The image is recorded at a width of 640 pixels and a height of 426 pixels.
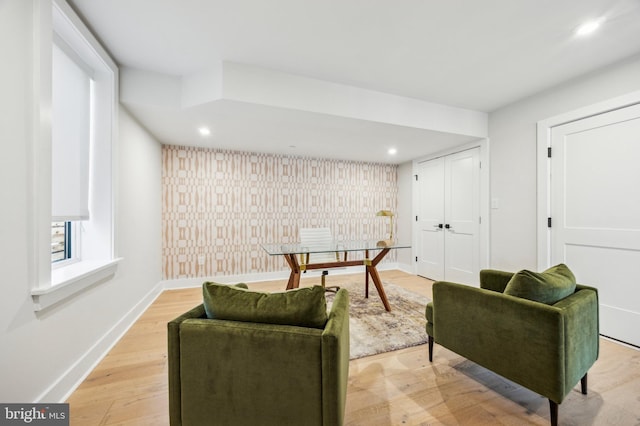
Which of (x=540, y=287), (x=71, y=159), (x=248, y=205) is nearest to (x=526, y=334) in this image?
(x=540, y=287)

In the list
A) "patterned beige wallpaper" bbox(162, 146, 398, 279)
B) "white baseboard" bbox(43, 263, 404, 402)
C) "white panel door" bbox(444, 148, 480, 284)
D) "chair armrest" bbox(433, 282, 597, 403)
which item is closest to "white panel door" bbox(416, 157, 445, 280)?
"white panel door" bbox(444, 148, 480, 284)

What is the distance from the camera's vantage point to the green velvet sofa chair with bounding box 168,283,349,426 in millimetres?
1037

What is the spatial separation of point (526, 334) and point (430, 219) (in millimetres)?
3356

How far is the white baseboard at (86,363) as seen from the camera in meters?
1.51

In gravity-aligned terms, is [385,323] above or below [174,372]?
below

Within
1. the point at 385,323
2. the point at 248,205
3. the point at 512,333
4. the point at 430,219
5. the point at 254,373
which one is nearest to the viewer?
the point at 254,373

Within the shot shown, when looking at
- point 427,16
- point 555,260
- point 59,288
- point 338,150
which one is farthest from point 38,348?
point 555,260

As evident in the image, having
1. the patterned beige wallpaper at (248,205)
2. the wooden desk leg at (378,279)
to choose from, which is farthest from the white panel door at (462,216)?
the wooden desk leg at (378,279)

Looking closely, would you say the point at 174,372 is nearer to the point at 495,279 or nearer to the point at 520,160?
the point at 495,279

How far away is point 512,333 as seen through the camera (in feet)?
4.69

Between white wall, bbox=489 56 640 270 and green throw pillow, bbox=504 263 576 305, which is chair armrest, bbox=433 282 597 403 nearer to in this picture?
green throw pillow, bbox=504 263 576 305

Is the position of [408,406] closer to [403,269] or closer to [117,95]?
[117,95]

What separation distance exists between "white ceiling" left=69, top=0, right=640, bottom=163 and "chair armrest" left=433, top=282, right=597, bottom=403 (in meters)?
1.84

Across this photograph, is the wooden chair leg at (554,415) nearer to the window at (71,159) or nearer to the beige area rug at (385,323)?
the beige area rug at (385,323)
